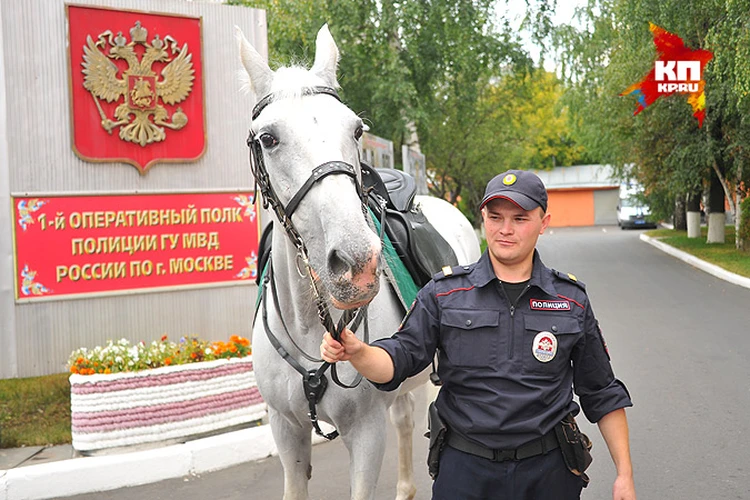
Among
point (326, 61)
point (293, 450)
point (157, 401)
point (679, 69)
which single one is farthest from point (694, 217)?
point (326, 61)

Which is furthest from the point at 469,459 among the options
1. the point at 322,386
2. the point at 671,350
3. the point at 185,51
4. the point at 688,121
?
the point at 688,121

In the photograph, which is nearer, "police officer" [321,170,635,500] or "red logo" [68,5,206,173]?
"police officer" [321,170,635,500]

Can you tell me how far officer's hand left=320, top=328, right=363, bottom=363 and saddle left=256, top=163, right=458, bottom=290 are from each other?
1.30 meters


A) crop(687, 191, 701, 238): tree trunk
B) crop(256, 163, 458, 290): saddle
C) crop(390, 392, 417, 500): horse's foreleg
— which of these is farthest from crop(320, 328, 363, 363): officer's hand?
crop(687, 191, 701, 238): tree trunk

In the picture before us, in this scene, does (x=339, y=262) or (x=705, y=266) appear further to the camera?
(x=705, y=266)

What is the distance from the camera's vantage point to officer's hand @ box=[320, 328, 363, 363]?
2.10m

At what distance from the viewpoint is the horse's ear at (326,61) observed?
2869 mm

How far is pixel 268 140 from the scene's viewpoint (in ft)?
8.33

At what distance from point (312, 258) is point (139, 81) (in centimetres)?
469

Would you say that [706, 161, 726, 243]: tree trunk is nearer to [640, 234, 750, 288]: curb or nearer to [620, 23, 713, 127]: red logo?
[640, 234, 750, 288]: curb

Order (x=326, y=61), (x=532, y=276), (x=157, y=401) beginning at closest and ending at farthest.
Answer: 1. (x=532, y=276)
2. (x=326, y=61)
3. (x=157, y=401)

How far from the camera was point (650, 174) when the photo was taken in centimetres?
2427

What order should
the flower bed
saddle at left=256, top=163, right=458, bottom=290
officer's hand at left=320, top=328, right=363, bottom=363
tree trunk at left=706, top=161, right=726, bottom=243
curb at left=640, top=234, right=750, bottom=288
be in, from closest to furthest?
officer's hand at left=320, top=328, right=363, bottom=363 → saddle at left=256, top=163, right=458, bottom=290 → the flower bed → curb at left=640, top=234, right=750, bottom=288 → tree trunk at left=706, top=161, right=726, bottom=243

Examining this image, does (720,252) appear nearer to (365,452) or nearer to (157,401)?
(157,401)
